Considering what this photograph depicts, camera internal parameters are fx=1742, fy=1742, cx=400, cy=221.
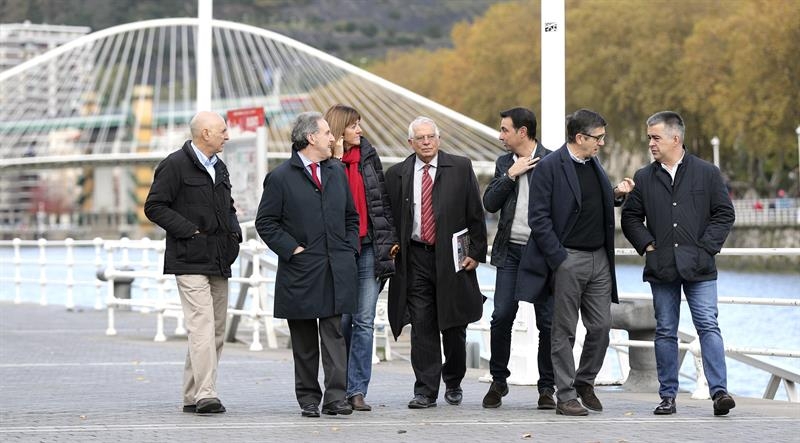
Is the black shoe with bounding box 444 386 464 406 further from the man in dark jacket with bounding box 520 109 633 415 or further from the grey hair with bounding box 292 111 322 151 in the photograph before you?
the grey hair with bounding box 292 111 322 151

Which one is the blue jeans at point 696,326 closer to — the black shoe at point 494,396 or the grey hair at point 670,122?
the grey hair at point 670,122

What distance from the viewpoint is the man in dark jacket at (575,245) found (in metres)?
9.79

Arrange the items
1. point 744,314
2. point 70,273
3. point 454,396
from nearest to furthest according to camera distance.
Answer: point 454,396 < point 70,273 < point 744,314

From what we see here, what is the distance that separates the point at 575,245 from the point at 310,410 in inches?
69.1

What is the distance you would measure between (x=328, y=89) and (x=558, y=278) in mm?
51766

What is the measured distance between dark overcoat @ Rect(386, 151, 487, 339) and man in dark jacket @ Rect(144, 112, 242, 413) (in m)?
0.97

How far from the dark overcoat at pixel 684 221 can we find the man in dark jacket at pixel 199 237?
90.8 inches

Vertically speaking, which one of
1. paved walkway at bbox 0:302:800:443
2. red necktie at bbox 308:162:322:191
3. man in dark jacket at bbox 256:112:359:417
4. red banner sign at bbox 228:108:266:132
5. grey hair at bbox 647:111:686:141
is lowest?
paved walkway at bbox 0:302:800:443

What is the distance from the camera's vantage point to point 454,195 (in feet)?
33.4

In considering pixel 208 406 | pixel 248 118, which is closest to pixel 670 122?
pixel 208 406

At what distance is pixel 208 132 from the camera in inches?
392

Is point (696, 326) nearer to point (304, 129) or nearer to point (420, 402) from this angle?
point (420, 402)

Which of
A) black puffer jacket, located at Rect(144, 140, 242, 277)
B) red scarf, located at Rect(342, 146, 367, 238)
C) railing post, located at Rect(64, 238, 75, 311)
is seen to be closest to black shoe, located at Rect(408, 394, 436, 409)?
red scarf, located at Rect(342, 146, 367, 238)

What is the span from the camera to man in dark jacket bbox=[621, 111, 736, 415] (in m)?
9.75
